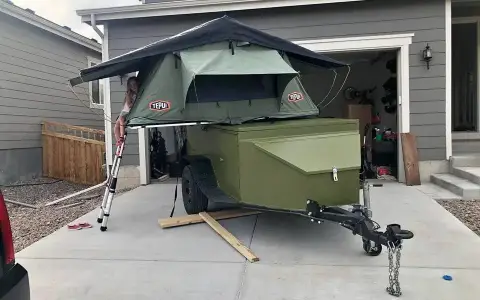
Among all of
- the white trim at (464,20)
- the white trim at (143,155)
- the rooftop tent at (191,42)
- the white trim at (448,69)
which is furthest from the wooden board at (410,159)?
the white trim at (143,155)

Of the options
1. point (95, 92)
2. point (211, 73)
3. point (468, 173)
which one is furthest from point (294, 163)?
point (95, 92)

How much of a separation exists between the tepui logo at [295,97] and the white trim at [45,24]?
23.5 ft

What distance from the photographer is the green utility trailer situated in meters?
3.57

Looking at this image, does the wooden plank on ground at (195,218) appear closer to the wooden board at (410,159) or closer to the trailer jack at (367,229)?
the trailer jack at (367,229)

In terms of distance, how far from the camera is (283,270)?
335cm

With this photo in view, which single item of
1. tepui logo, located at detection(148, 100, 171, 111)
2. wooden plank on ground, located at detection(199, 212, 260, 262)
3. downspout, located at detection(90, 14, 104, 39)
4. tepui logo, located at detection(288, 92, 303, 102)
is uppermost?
downspout, located at detection(90, 14, 104, 39)

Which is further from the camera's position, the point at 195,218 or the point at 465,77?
the point at 465,77

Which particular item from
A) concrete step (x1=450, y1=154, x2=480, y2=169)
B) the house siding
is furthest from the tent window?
the house siding

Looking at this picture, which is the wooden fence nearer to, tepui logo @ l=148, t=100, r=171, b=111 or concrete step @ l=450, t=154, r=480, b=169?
tepui logo @ l=148, t=100, r=171, b=111

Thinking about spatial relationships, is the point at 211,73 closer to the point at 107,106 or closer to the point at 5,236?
the point at 5,236

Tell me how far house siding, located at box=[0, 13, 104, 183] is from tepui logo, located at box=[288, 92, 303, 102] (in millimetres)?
5688

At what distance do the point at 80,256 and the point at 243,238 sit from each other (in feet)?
5.27

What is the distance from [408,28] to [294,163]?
496 cm

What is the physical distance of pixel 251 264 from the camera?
3510mm
